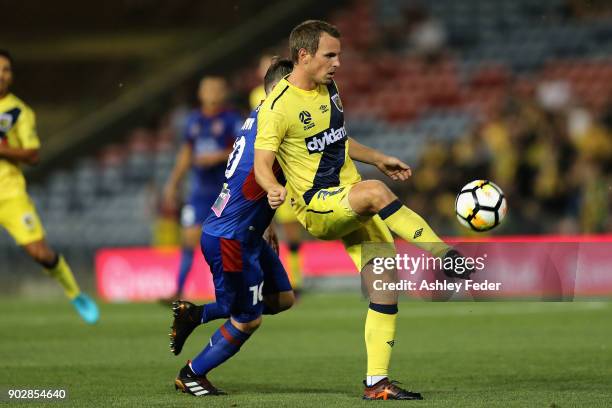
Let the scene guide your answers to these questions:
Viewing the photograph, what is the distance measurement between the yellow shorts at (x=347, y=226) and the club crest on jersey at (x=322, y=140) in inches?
8.8

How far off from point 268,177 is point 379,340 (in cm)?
103

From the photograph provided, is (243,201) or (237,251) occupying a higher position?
(243,201)

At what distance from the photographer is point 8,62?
984 cm

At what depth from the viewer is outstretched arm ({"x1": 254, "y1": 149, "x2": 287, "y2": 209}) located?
5.99m

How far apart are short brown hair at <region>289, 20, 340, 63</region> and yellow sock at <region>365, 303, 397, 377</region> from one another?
1372 millimetres

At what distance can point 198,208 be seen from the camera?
1256 centimetres

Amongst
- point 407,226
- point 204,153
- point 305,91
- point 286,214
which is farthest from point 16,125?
point 407,226

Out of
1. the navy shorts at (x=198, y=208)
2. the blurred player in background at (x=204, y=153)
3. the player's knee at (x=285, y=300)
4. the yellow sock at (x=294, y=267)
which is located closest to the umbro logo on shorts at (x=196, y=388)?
the player's knee at (x=285, y=300)

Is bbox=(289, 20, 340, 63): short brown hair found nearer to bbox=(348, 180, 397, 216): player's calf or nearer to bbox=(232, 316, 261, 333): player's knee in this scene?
bbox=(348, 180, 397, 216): player's calf

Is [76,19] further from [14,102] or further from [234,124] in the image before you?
[14,102]

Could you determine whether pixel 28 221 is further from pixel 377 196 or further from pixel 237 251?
pixel 377 196

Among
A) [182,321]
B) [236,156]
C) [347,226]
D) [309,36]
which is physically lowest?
[182,321]

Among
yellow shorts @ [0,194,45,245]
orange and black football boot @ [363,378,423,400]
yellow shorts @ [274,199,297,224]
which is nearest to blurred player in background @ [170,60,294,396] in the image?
orange and black football boot @ [363,378,423,400]

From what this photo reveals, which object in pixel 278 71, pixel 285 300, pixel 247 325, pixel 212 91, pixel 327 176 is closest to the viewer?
pixel 327 176
